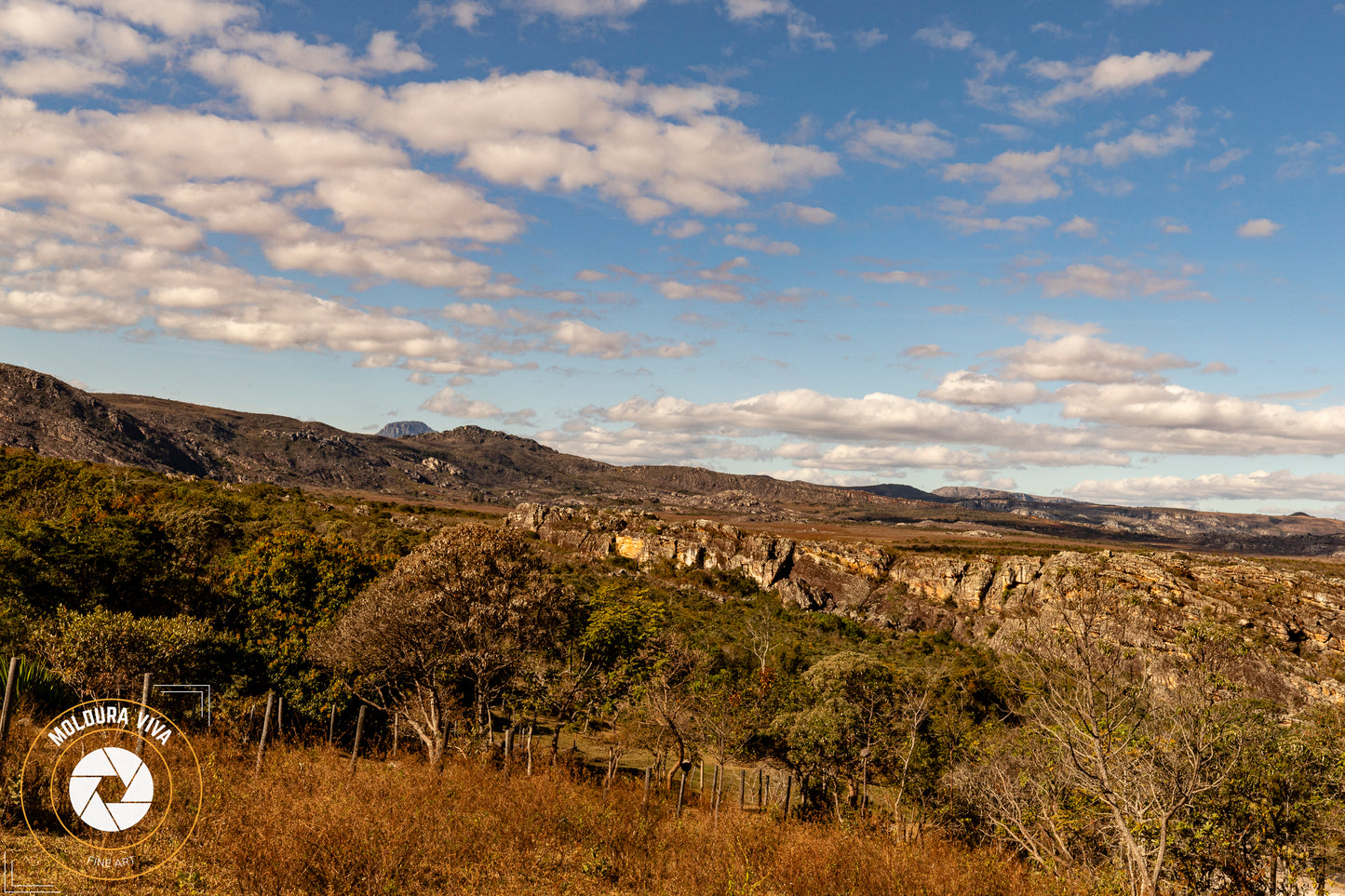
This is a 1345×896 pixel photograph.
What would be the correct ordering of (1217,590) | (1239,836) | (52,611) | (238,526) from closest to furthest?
(1239,836) < (52,611) < (238,526) < (1217,590)

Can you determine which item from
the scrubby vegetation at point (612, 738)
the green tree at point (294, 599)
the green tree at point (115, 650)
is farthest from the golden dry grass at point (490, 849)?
the green tree at point (294, 599)

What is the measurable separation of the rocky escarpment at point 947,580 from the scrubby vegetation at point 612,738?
1470 inches

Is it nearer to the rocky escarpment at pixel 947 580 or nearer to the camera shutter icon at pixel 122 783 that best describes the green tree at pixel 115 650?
the camera shutter icon at pixel 122 783

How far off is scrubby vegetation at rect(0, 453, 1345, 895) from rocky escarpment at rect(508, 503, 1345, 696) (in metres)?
37.3

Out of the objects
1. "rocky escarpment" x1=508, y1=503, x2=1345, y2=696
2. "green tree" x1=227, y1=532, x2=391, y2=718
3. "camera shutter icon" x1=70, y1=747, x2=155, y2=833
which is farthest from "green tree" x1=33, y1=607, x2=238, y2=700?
"rocky escarpment" x1=508, y1=503, x2=1345, y2=696

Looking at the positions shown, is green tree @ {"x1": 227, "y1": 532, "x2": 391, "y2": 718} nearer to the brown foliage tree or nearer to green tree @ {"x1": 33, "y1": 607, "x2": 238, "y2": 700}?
the brown foliage tree

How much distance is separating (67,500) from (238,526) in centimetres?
1723

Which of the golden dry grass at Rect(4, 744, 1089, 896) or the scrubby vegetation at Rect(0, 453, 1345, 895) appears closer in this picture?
the golden dry grass at Rect(4, 744, 1089, 896)

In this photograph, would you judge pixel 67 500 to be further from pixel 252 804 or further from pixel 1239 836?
pixel 1239 836

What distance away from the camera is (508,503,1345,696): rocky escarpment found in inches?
3162

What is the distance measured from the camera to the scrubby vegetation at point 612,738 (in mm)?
11266

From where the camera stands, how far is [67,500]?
6650cm

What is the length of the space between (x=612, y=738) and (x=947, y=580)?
85337mm

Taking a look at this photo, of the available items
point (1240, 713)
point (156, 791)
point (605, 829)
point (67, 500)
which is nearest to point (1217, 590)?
point (1240, 713)
